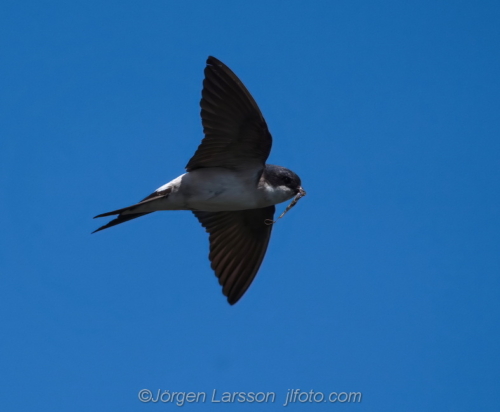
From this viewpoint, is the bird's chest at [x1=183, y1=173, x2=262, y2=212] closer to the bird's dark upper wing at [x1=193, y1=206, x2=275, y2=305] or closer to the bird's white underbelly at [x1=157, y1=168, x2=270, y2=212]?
the bird's white underbelly at [x1=157, y1=168, x2=270, y2=212]

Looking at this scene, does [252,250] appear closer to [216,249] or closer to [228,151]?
[216,249]

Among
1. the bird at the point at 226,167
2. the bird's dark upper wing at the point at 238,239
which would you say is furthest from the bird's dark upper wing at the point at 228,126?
the bird's dark upper wing at the point at 238,239

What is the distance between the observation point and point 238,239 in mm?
5727

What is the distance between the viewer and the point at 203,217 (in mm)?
5711

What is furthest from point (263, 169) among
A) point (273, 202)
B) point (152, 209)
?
point (152, 209)

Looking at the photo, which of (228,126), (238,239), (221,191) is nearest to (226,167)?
(221,191)

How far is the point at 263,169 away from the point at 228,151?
260 millimetres

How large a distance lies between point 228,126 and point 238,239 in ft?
3.58

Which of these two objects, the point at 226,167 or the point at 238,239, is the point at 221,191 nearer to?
the point at 226,167

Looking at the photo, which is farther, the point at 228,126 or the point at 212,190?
the point at 212,190

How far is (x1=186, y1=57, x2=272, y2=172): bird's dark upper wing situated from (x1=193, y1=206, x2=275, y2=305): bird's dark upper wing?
0.71 meters

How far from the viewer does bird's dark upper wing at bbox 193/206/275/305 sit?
565cm

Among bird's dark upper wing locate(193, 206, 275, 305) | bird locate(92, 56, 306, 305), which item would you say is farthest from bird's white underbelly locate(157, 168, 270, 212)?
bird's dark upper wing locate(193, 206, 275, 305)

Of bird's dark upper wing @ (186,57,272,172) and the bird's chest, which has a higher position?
bird's dark upper wing @ (186,57,272,172)
